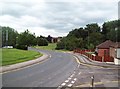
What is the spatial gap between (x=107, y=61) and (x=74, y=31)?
304 ft

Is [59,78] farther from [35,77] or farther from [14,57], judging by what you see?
[14,57]

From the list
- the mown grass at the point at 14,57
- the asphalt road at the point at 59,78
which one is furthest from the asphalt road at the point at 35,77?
the mown grass at the point at 14,57

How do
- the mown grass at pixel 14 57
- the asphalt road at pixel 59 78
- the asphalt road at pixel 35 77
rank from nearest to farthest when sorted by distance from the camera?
the asphalt road at pixel 35 77 < the asphalt road at pixel 59 78 < the mown grass at pixel 14 57

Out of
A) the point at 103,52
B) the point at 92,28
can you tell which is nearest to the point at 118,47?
the point at 103,52

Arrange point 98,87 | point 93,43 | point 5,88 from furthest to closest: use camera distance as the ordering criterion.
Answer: point 93,43 < point 98,87 < point 5,88

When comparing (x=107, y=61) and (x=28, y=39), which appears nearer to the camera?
(x=107, y=61)

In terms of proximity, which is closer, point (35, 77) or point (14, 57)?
point (35, 77)

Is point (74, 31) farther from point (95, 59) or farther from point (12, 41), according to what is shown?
point (95, 59)

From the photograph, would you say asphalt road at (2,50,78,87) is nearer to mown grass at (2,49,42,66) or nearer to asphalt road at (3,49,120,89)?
asphalt road at (3,49,120,89)

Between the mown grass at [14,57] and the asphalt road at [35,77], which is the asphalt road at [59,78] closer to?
the asphalt road at [35,77]

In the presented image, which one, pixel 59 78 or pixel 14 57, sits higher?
pixel 14 57

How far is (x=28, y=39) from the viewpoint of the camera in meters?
107

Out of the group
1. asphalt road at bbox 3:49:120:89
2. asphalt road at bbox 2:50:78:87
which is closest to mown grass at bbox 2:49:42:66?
asphalt road at bbox 2:50:78:87

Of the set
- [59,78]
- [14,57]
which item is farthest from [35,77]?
[14,57]
